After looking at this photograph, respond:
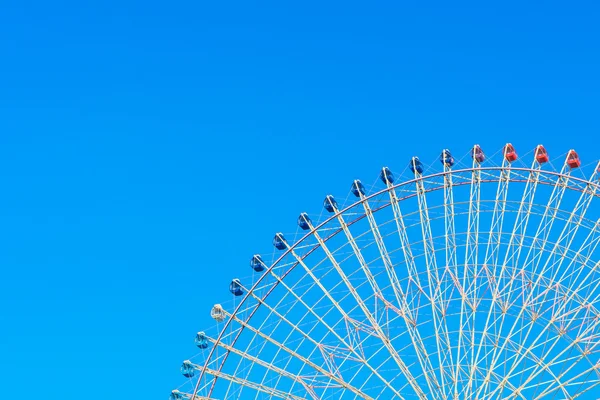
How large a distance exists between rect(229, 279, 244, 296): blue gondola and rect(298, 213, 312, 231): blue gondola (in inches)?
177

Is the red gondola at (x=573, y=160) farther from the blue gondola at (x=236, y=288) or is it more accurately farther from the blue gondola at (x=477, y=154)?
the blue gondola at (x=236, y=288)

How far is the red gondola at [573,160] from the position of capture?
72.8 m

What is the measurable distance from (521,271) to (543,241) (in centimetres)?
196

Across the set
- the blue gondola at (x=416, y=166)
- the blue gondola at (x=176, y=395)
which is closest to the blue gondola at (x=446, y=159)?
the blue gondola at (x=416, y=166)

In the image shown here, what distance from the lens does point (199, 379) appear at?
72312 mm

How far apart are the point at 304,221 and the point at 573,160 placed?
14410 mm

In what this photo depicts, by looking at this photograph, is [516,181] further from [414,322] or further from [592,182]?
[414,322]

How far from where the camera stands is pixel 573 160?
239 feet

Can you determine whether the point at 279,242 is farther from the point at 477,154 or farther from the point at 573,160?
the point at 573,160

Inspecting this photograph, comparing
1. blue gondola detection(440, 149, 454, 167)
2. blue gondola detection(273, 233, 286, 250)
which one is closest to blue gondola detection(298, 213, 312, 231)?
blue gondola detection(273, 233, 286, 250)

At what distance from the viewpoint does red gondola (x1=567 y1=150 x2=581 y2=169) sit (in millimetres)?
72812

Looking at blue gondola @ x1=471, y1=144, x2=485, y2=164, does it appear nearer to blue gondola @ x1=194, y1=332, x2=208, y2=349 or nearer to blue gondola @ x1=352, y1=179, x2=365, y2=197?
blue gondola @ x1=352, y1=179, x2=365, y2=197

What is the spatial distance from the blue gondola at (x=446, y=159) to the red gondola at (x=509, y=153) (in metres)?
3.14

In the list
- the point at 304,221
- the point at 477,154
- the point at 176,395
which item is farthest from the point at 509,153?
the point at 176,395
